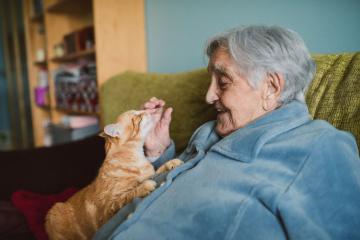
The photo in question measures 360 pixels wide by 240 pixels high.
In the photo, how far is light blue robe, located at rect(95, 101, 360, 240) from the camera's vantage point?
27.1 inches

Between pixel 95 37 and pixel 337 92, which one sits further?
pixel 95 37

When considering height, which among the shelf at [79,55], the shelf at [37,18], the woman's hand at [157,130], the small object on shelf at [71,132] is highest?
the shelf at [37,18]

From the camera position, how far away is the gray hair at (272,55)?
82 cm

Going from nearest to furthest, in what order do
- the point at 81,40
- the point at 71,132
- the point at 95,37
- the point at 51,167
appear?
the point at 51,167
the point at 95,37
the point at 81,40
the point at 71,132

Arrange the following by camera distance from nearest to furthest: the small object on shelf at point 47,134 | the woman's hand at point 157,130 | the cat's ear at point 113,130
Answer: the cat's ear at point 113,130 → the woman's hand at point 157,130 → the small object on shelf at point 47,134

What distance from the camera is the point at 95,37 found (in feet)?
6.40

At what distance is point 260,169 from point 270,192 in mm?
72

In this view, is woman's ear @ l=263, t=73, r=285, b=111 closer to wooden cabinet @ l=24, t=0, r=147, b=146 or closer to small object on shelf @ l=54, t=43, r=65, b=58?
wooden cabinet @ l=24, t=0, r=147, b=146

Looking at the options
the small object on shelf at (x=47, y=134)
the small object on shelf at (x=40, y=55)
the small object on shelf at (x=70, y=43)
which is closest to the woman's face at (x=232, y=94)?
the small object on shelf at (x=70, y=43)

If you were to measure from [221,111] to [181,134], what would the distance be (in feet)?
1.34


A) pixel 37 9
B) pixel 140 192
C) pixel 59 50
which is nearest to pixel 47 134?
pixel 59 50

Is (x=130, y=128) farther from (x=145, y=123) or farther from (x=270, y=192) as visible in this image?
(x=270, y=192)

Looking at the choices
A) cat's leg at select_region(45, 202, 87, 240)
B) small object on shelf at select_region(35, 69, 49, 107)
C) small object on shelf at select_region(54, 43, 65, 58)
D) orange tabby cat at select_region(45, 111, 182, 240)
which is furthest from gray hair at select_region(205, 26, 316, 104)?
small object on shelf at select_region(35, 69, 49, 107)

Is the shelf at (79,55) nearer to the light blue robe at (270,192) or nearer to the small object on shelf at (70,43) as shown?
the small object on shelf at (70,43)
